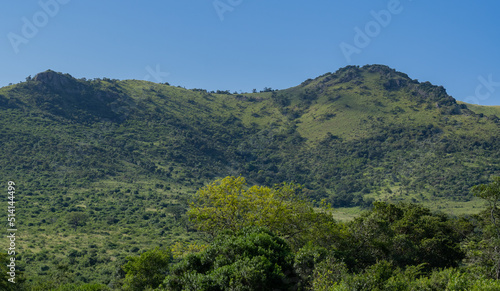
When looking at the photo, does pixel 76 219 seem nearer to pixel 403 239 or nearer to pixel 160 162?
pixel 160 162

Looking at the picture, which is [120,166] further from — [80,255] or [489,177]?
[489,177]

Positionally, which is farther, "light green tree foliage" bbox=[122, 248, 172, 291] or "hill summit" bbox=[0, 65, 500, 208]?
"hill summit" bbox=[0, 65, 500, 208]

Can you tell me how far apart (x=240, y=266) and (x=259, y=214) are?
375 inches

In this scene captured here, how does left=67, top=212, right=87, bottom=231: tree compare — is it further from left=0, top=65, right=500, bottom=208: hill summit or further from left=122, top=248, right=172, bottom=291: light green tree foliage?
left=122, top=248, right=172, bottom=291: light green tree foliage

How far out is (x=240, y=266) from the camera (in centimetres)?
1948

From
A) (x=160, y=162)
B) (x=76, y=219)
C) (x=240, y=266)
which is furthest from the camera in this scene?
(x=160, y=162)

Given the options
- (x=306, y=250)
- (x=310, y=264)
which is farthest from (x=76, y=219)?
(x=310, y=264)

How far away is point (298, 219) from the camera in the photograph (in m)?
29.5

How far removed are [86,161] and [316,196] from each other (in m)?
93.0

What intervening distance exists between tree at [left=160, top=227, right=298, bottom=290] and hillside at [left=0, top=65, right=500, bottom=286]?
4001 cm

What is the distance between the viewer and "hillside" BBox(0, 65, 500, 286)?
83938 mm

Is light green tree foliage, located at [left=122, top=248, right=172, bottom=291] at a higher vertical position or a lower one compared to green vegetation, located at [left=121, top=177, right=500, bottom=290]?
lower

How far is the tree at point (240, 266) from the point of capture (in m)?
18.9

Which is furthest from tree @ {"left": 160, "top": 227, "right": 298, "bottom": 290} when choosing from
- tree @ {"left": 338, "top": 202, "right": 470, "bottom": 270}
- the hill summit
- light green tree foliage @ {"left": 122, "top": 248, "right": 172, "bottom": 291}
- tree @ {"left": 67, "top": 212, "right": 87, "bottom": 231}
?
the hill summit
